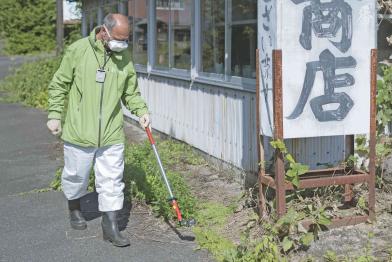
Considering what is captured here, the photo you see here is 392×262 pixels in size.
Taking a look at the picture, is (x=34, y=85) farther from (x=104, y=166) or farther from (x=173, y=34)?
(x=104, y=166)

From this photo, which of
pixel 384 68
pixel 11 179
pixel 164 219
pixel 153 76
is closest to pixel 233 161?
pixel 164 219

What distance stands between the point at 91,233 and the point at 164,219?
0.68 metres

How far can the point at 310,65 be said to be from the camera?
193 inches

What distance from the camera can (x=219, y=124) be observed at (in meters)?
7.42

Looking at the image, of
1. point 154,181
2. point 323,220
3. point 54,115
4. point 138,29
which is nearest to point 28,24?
point 138,29

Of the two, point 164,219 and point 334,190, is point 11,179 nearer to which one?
point 164,219

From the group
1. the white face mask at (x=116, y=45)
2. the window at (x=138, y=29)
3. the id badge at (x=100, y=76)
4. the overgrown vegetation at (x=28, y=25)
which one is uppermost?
the overgrown vegetation at (x=28, y=25)

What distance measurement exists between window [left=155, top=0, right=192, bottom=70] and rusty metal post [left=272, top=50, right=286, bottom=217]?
141 inches

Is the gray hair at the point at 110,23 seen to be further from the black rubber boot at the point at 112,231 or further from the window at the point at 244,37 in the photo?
the window at the point at 244,37

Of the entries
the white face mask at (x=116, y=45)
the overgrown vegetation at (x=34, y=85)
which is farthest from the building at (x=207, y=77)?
the overgrown vegetation at (x=34, y=85)

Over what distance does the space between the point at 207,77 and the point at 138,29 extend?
3661mm

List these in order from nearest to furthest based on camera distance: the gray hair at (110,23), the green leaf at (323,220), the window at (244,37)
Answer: the green leaf at (323,220)
the gray hair at (110,23)
the window at (244,37)

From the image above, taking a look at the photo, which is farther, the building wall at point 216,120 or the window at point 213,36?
the window at point 213,36

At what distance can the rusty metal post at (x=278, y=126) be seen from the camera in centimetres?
480
